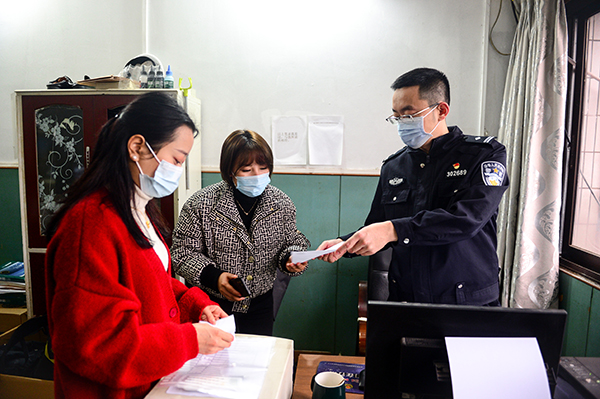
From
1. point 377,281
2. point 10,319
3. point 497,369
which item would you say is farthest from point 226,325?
point 10,319

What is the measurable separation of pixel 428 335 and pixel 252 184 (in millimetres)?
1239

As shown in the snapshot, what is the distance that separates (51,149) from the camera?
102 inches

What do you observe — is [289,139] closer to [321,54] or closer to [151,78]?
[321,54]

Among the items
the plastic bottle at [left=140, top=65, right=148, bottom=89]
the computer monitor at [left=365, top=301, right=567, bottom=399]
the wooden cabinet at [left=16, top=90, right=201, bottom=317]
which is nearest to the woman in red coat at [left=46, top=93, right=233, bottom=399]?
the computer monitor at [left=365, top=301, right=567, bottom=399]

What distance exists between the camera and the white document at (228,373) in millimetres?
860

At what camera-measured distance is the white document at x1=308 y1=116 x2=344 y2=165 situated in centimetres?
280

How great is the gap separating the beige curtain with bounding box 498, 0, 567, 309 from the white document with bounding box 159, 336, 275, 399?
1.80m

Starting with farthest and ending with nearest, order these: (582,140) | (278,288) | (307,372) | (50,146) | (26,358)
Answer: (50,146), (582,140), (26,358), (278,288), (307,372)

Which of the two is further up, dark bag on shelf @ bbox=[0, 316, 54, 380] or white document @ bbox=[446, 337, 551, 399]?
white document @ bbox=[446, 337, 551, 399]

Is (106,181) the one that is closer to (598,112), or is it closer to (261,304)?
(261,304)

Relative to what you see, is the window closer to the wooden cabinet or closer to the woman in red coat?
the woman in red coat

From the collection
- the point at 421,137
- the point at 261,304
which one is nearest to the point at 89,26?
the point at 261,304

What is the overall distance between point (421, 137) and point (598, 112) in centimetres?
136

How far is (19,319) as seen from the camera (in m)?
2.70
